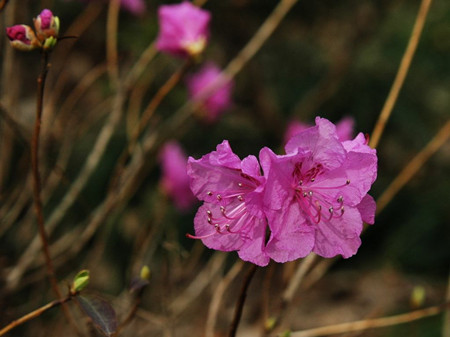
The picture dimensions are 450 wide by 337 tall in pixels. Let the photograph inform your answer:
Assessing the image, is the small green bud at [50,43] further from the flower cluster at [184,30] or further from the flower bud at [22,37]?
the flower cluster at [184,30]

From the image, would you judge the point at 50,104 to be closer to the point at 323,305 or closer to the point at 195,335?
the point at 195,335

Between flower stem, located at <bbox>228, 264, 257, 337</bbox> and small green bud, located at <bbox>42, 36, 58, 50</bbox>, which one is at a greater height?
small green bud, located at <bbox>42, 36, 58, 50</bbox>

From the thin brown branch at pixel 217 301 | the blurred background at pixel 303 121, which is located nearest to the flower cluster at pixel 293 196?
the thin brown branch at pixel 217 301

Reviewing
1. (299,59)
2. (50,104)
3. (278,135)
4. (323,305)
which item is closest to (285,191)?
(50,104)

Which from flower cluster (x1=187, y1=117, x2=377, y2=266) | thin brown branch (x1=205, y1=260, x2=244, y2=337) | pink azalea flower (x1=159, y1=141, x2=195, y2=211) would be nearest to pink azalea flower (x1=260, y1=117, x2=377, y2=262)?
flower cluster (x1=187, y1=117, x2=377, y2=266)

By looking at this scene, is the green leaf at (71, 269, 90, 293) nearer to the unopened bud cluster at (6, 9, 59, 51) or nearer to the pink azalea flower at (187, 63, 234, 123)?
the unopened bud cluster at (6, 9, 59, 51)

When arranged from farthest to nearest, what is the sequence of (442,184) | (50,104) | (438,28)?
(438,28) < (442,184) < (50,104)
